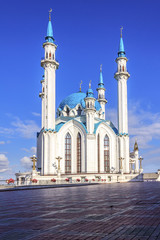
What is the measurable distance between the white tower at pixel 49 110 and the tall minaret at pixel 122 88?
14966 millimetres

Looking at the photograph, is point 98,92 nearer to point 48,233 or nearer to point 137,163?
point 137,163

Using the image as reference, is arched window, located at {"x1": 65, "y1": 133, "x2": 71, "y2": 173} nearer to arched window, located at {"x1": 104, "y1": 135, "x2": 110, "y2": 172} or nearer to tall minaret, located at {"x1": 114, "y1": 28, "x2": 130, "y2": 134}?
arched window, located at {"x1": 104, "y1": 135, "x2": 110, "y2": 172}

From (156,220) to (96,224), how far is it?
1.62 m

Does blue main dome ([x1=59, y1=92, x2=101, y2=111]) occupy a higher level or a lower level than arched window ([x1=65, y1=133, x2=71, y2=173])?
higher

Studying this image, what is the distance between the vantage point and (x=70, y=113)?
67750mm

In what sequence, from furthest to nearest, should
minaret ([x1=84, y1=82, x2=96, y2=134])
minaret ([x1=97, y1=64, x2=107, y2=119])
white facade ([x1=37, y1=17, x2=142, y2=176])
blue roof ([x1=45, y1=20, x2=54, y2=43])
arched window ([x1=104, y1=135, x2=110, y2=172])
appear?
1. minaret ([x1=97, y1=64, x2=107, y2=119])
2. arched window ([x1=104, y1=135, x2=110, y2=172])
3. blue roof ([x1=45, y1=20, x2=54, y2=43])
4. minaret ([x1=84, y1=82, x2=96, y2=134])
5. white facade ([x1=37, y1=17, x2=142, y2=176])

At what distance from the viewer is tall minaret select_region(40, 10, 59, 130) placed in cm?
5647

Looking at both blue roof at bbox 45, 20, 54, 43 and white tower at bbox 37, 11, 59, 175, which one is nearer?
white tower at bbox 37, 11, 59, 175

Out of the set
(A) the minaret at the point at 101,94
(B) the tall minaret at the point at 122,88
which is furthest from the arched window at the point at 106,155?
(A) the minaret at the point at 101,94

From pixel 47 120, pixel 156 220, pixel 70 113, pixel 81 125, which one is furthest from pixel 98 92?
pixel 156 220

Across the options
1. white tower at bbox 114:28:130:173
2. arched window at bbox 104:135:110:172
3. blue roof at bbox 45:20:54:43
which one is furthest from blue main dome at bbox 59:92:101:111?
blue roof at bbox 45:20:54:43

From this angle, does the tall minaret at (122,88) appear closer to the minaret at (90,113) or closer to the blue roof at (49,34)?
the minaret at (90,113)

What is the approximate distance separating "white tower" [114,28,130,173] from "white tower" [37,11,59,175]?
15002 mm

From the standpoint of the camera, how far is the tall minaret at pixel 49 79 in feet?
185
